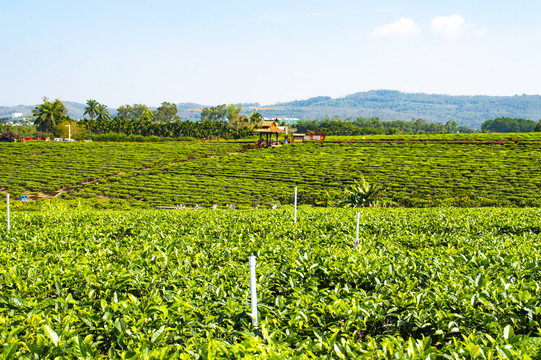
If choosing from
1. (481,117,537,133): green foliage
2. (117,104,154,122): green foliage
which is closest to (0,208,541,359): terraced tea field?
(117,104,154,122): green foliage

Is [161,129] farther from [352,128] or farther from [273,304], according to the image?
[273,304]

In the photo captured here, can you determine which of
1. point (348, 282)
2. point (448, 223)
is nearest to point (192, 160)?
point (448, 223)

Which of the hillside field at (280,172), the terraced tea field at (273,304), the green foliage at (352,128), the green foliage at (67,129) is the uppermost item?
the green foliage at (352,128)

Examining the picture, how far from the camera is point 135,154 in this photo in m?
49.4

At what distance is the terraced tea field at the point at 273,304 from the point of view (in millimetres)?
3100

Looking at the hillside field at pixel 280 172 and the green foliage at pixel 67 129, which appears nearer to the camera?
the hillside field at pixel 280 172

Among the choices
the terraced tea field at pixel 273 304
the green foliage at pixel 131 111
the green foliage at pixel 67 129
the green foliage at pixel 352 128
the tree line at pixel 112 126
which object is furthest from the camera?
the green foliage at pixel 131 111

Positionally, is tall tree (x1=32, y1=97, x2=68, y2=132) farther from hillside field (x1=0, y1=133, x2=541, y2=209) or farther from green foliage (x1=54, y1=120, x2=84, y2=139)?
hillside field (x1=0, y1=133, x2=541, y2=209)

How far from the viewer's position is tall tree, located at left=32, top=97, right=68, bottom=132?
8031 centimetres

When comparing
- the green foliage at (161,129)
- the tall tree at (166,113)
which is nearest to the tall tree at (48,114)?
the green foliage at (161,129)

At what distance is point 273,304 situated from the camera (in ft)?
14.3

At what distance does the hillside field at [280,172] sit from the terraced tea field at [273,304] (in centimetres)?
1869

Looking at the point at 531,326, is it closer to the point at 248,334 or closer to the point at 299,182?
the point at 248,334

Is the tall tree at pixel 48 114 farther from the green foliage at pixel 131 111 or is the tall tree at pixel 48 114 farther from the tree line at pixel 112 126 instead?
the green foliage at pixel 131 111
